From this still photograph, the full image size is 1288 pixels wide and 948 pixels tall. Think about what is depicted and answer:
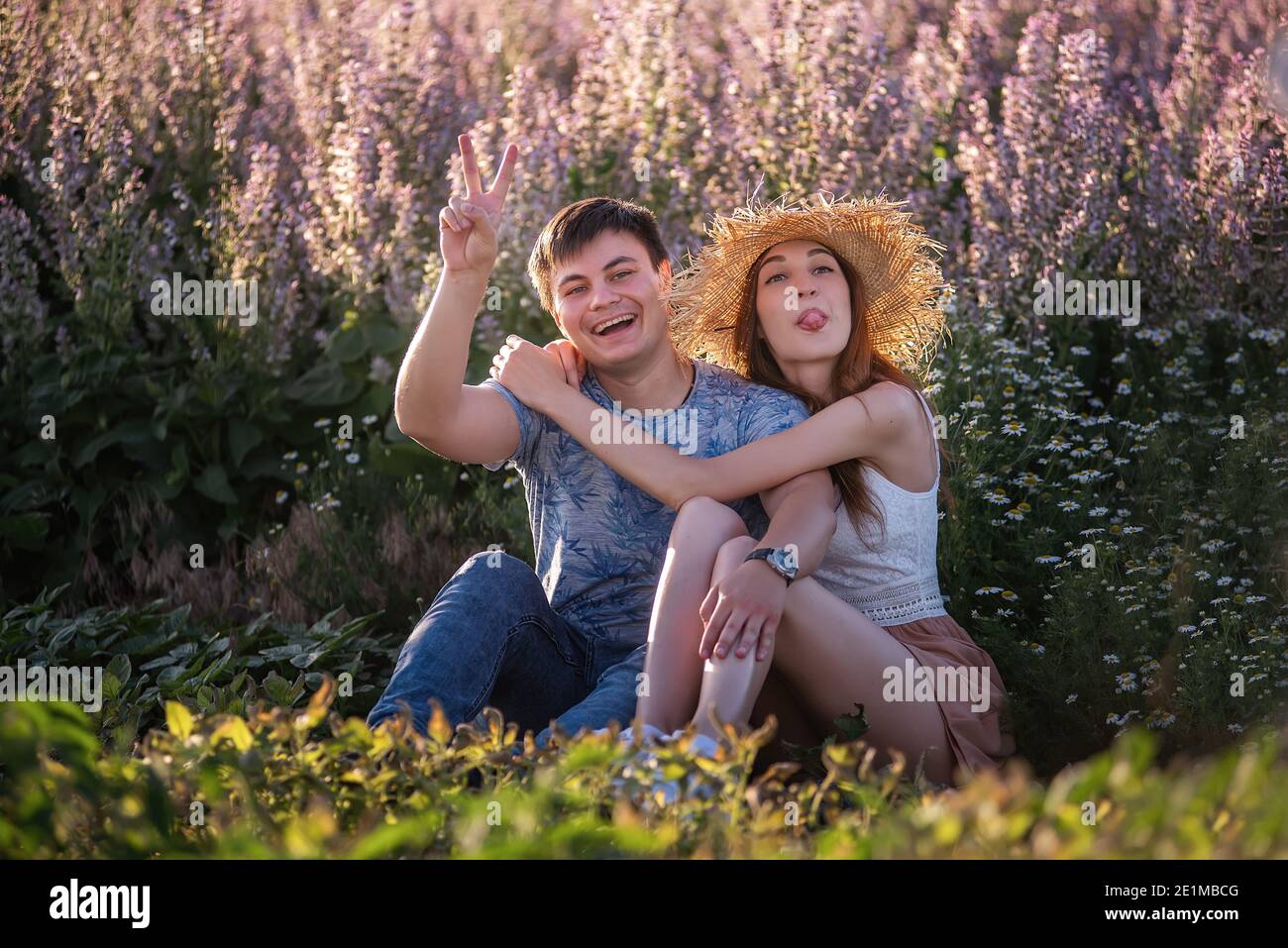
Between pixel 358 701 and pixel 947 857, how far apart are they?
8.17 ft

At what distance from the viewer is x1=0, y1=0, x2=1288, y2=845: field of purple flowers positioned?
378 cm

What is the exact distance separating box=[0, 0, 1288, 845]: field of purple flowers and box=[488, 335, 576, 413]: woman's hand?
864mm

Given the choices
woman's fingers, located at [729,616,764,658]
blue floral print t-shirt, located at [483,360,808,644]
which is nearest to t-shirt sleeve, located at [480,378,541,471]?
blue floral print t-shirt, located at [483,360,808,644]

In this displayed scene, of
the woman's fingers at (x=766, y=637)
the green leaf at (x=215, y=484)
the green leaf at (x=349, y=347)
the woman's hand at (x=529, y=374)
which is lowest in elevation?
the woman's fingers at (x=766, y=637)

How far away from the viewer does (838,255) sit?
138 inches

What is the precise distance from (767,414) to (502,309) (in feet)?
6.29

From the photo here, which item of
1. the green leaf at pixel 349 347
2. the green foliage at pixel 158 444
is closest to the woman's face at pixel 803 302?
the green foliage at pixel 158 444

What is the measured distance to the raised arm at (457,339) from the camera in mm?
3014

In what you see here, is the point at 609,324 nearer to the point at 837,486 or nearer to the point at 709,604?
the point at 837,486

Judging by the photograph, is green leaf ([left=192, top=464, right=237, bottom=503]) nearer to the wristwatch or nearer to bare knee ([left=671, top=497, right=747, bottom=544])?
bare knee ([left=671, top=497, right=747, bottom=544])

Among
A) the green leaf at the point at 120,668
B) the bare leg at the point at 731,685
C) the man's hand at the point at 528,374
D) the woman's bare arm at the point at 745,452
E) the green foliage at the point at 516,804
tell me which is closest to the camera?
the green foliage at the point at 516,804

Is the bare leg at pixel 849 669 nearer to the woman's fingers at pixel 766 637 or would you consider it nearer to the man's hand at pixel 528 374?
the woman's fingers at pixel 766 637

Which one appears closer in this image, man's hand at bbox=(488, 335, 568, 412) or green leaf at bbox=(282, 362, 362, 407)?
man's hand at bbox=(488, 335, 568, 412)
